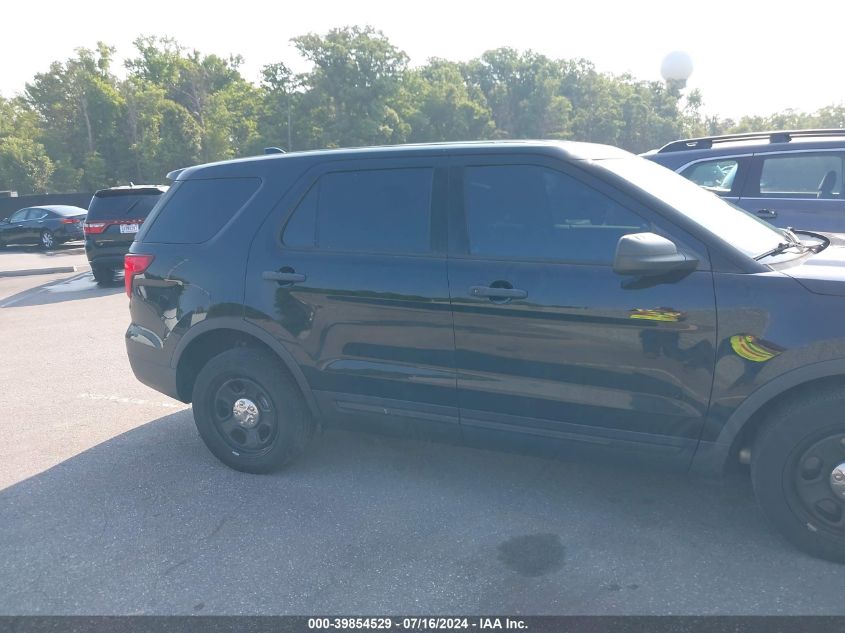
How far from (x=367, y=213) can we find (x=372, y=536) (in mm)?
1709

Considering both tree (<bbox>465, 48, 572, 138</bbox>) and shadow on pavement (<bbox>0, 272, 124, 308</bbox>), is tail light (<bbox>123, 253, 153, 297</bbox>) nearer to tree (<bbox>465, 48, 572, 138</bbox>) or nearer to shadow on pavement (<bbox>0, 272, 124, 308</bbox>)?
shadow on pavement (<bbox>0, 272, 124, 308</bbox>)

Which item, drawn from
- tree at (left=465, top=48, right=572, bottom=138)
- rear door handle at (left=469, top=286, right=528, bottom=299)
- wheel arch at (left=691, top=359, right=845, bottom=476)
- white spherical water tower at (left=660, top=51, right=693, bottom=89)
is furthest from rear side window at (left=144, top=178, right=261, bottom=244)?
white spherical water tower at (left=660, top=51, right=693, bottom=89)

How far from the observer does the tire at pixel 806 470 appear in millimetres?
2754

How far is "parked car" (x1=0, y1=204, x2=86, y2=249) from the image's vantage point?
20.5 metres

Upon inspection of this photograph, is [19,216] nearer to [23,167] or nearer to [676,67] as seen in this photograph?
[23,167]

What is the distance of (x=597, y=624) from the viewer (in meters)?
2.61

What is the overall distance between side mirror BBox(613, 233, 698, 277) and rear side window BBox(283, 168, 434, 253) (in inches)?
40.8

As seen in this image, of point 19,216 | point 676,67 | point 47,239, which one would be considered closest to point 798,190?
point 47,239

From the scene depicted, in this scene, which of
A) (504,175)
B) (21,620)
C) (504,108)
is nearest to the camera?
(21,620)

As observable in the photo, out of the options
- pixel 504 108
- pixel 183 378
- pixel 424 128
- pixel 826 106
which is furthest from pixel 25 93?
pixel 826 106

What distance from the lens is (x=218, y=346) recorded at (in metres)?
4.20

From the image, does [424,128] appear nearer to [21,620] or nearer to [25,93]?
[25,93]

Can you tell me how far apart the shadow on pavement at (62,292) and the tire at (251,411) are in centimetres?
820

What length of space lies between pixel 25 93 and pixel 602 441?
210 feet
